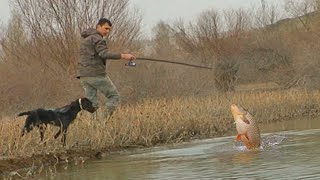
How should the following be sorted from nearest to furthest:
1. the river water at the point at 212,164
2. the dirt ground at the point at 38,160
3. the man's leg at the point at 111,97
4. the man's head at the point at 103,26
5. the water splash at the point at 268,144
Answer: the river water at the point at 212,164, the dirt ground at the point at 38,160, the water splash at the point at 268,144, the man's head at the point at 103,26, the man's leg at the point at 111,97

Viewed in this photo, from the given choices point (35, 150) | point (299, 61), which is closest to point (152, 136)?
point (35, 150)

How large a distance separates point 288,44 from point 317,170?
130ft

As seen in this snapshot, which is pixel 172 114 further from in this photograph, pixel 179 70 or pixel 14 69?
pixel 14 69

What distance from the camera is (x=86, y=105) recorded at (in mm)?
11133

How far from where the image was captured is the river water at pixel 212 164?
276 inches

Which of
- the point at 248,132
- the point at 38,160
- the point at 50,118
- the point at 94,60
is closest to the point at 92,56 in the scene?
the point at 94,60

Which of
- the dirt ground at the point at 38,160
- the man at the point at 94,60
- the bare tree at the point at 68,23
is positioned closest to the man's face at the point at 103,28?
the man at the point at 94,60

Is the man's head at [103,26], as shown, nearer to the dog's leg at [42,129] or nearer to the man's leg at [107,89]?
the man's leg at [107,89]

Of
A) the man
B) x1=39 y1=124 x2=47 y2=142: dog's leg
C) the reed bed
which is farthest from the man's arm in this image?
x1=39 y1=124 x2=47 y2=142: dog's leg

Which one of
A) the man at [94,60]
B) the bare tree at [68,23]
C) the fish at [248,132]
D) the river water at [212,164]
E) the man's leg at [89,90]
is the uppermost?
the bare tree at [68,23]

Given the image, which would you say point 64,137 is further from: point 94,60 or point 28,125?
point 94,60

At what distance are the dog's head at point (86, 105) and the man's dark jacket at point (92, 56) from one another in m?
0.52

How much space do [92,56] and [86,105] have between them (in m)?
0.91

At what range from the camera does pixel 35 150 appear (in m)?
9.55
